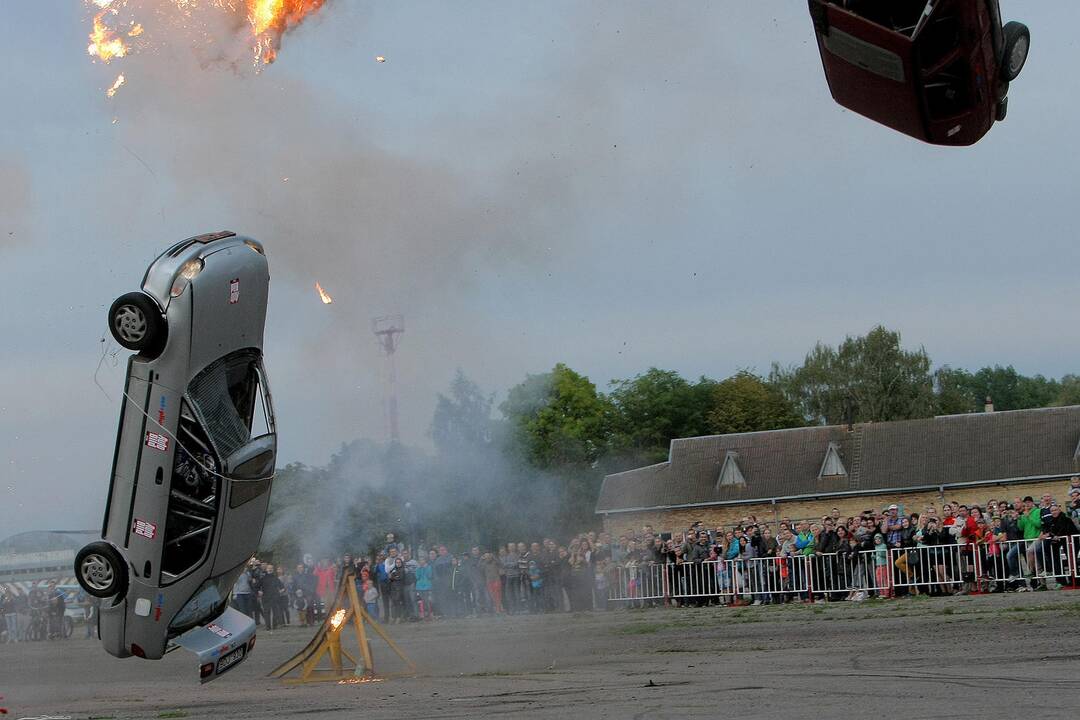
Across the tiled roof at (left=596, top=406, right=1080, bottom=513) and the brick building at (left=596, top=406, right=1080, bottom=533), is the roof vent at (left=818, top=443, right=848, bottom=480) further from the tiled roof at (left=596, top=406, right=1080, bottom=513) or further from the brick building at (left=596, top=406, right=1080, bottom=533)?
the tiled roof at (left=596, top=406, right=1080, bottom=513)

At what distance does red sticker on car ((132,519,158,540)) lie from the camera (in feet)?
43.0

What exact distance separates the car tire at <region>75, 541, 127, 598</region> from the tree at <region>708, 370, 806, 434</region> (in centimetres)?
7314

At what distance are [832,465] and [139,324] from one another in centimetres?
5274

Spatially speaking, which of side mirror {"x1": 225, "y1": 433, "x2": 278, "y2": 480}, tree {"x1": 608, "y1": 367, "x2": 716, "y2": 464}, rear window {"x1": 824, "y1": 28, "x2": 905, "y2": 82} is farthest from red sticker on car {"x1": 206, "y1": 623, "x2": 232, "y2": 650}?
tree {"x1": 608, "y1": 367, "x2": 716, "y2": 464}

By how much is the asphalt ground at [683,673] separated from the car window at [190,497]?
5.41ft

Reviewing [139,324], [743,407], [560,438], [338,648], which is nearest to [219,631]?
[338,648]

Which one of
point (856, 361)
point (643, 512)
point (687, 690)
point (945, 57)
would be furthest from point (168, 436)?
point (856, 361)

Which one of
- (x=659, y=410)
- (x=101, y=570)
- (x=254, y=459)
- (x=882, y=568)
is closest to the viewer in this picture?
(x=101, y=570)

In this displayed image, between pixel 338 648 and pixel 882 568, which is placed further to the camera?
pixel 882 568

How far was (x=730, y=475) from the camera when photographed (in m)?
62.2

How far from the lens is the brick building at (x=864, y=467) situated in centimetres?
5797

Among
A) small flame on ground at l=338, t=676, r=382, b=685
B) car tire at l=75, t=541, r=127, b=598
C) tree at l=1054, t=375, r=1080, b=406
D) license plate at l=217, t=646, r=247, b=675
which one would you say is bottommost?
small flame on ground at l=338, t=676, r=382, b=685

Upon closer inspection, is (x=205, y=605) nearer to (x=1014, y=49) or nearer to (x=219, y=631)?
(x=219, y=631)

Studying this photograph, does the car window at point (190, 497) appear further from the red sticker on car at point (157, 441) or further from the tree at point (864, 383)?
the tree at point (864, 383)
